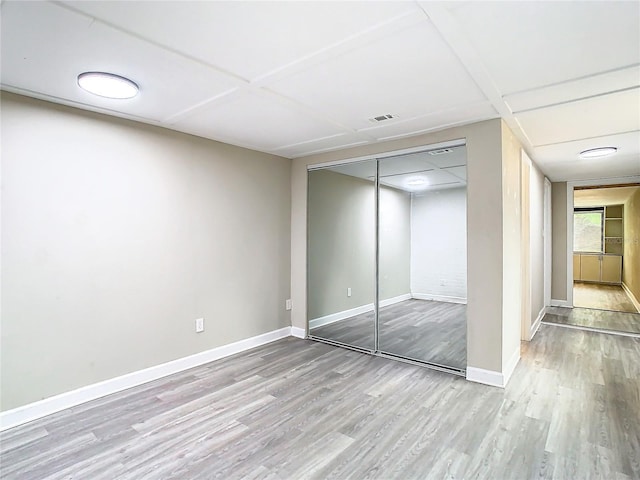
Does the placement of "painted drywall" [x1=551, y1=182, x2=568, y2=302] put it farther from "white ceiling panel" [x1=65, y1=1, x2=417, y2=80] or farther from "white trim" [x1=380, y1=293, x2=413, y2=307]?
"white ceiling panel" [x1=65, y1=1, x2=417, y2=80]

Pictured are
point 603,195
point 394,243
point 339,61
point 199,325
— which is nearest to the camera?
point 339,61

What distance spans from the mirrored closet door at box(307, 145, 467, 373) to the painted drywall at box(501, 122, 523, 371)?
1.15 feet

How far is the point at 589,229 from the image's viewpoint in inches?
392

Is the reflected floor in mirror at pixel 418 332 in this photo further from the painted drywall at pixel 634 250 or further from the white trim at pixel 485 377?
the painted drywall at pixel 634 250

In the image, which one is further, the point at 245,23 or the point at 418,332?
the point at 418,332

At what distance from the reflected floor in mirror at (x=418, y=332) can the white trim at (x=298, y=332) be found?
0.13m

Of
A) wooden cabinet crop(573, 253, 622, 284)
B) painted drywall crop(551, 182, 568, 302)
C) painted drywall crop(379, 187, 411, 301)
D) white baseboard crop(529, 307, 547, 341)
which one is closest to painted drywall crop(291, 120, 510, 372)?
painted drywall crop(379, 187, 411, 301)

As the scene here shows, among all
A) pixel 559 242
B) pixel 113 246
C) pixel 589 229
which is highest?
pixel 589 229

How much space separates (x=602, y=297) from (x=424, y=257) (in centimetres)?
635

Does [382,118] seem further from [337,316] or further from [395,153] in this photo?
[337,316]

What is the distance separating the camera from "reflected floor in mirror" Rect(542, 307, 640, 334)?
195 inches

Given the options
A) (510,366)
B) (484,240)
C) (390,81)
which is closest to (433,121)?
(390,81)

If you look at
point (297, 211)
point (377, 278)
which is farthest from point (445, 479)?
point (297, 211)

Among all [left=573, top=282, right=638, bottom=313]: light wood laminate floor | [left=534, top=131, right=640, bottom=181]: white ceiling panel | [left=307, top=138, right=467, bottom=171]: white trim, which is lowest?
[left=573, top=282, right=638, bottom=313]: light wood laminate floor
